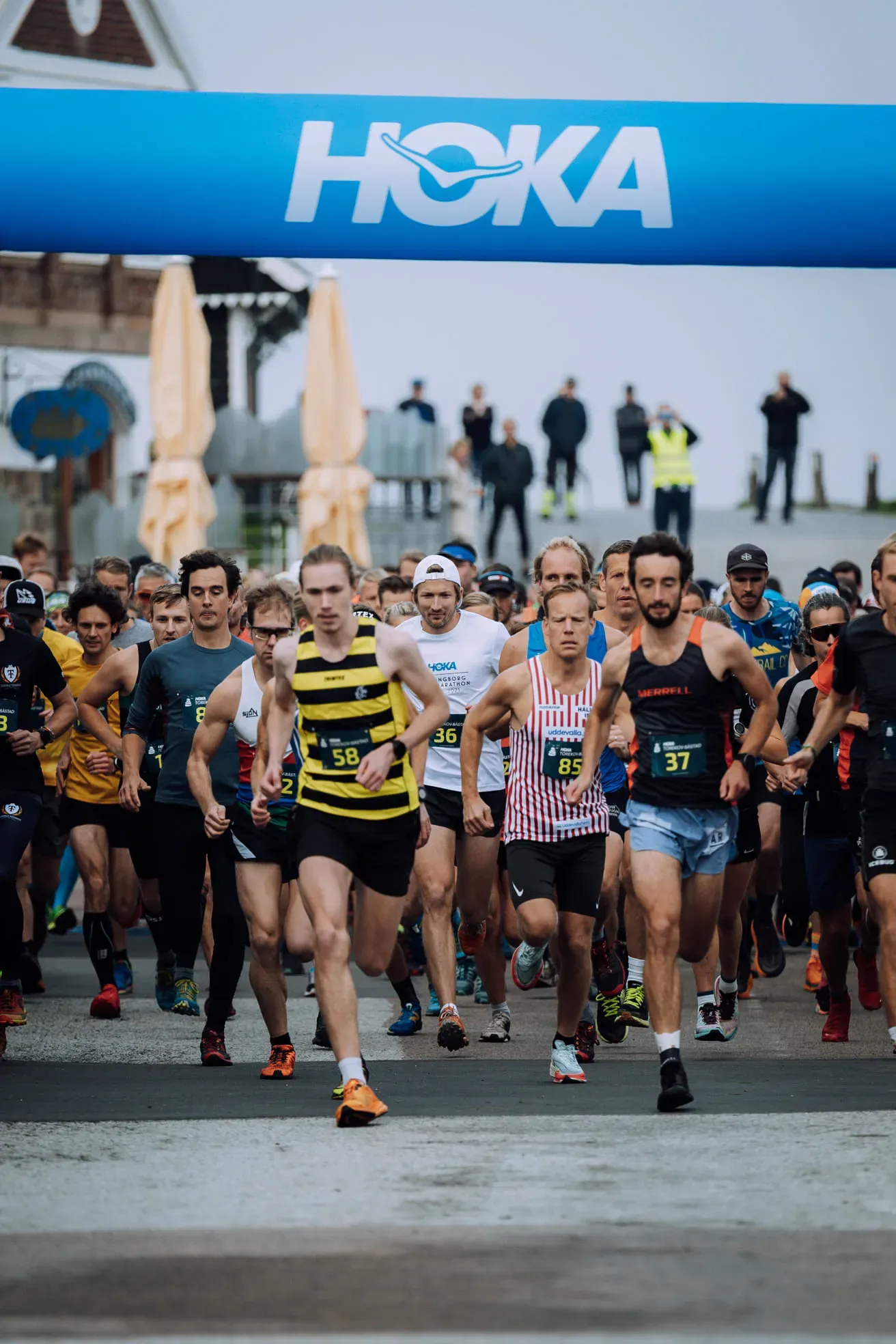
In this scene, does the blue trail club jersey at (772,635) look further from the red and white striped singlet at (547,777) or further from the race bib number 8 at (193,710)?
the race bib number 8 at (193,710)

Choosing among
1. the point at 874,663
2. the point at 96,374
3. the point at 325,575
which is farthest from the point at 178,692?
the point at 96,374

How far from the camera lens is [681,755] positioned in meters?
8.15

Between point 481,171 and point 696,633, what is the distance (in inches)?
138

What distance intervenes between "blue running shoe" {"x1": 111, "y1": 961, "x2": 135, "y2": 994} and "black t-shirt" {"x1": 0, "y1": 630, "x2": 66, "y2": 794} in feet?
7.63

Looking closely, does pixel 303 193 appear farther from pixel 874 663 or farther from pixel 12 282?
pixel 12 282

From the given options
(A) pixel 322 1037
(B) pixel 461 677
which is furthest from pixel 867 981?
(A) pixel 322 1037

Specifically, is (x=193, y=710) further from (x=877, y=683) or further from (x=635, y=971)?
(x=877, y=683)

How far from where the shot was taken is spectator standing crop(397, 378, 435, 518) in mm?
28609

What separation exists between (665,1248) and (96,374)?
92.0 feet

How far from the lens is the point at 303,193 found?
10680mm

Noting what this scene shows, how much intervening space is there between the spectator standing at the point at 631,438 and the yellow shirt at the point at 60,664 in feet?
48.2

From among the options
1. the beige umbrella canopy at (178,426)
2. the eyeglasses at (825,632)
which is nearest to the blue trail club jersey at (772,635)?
the eyeglasses at (825,632)

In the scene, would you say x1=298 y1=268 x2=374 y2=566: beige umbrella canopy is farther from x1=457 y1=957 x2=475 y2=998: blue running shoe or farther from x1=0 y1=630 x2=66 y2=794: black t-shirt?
x1=0 y1=630 x2=66 y2=794: black t-shirt

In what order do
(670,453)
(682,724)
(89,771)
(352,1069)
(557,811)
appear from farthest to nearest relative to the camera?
(670,453)
(89,771)
(557,811)
(682,724)
(352,1069)
